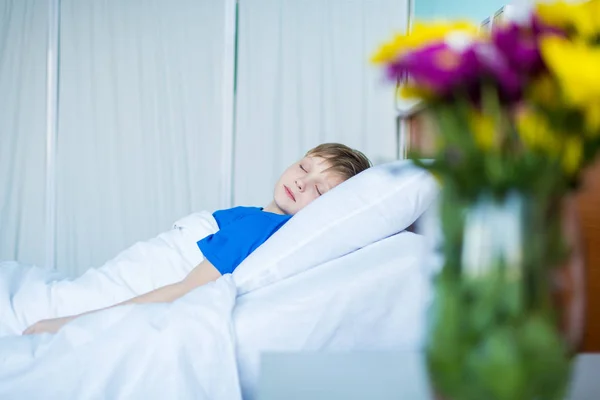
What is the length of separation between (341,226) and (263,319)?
1.07 ft

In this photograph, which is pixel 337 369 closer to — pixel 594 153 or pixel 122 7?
pixel 594 153

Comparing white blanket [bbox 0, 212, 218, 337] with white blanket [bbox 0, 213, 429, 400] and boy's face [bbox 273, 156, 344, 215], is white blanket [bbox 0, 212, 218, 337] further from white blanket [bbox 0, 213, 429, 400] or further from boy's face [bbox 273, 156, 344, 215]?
white blanket [bbox 0, 213, 429, 400]

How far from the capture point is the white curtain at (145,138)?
3.39 meters

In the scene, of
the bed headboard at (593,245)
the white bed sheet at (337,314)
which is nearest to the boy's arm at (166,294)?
the white bed sheet at (337,314)

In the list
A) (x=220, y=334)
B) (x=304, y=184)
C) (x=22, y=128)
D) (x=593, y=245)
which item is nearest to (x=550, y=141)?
(x=593, y=245)

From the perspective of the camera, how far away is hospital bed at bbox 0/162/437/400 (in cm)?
104

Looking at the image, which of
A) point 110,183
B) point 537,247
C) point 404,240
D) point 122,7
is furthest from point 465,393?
point 122,7

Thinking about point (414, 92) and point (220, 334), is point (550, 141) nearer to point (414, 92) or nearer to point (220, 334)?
point (414, 92)

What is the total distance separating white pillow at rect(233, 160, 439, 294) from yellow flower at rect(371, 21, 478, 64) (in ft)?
2.90

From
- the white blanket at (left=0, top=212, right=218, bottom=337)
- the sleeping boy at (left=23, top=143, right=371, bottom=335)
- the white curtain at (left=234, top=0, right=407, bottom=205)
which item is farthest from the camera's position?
the white curtain at (left=234, top=0, right=407, bottom=205)

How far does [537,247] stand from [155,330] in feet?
2.69

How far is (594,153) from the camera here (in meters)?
0.42

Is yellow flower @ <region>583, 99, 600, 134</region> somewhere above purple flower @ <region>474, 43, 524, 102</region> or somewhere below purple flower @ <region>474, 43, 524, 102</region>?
below

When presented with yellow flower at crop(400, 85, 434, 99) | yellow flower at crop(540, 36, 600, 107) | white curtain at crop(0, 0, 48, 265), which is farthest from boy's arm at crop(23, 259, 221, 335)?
white curtain at crop(0, 0, 48, 265)
